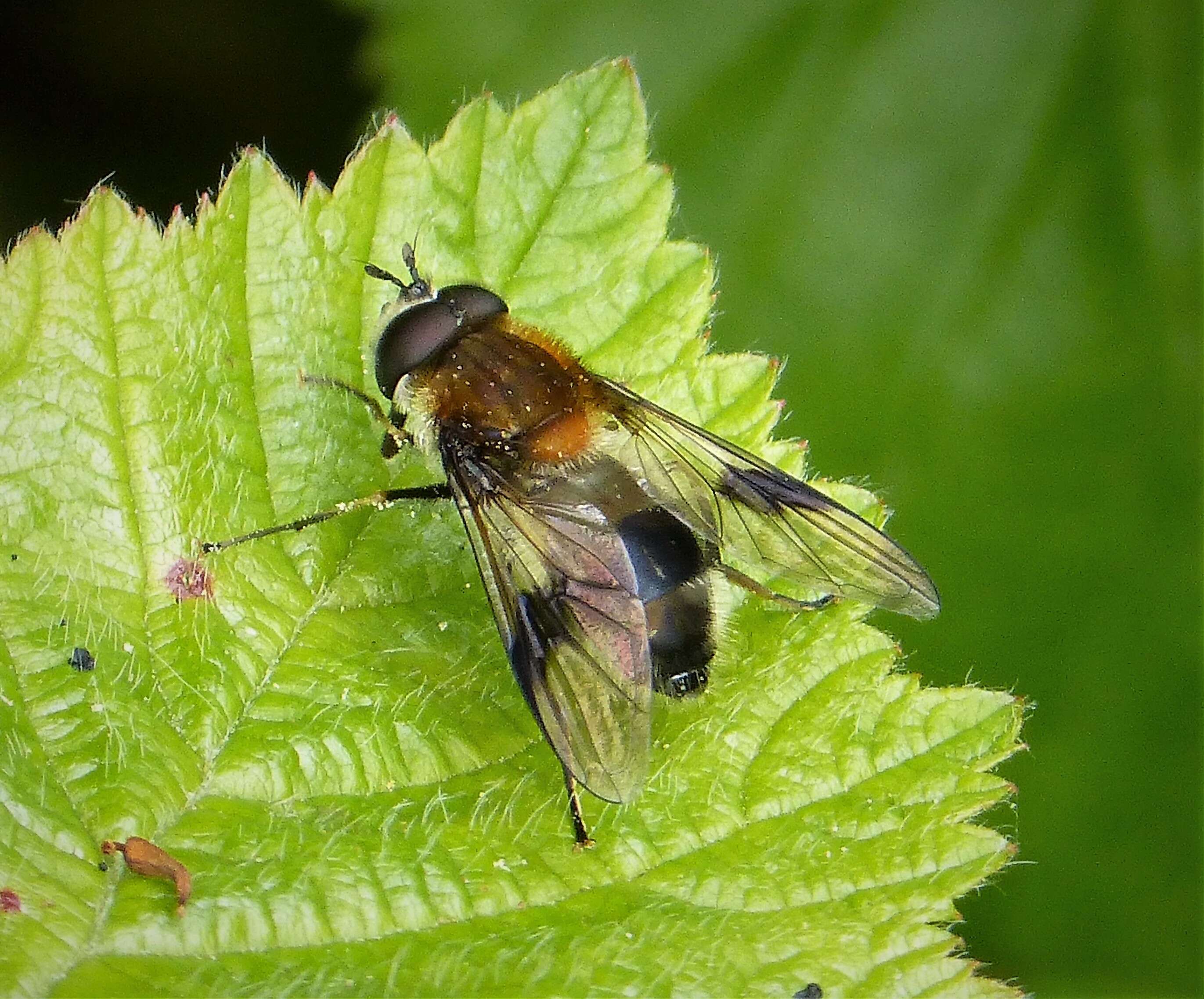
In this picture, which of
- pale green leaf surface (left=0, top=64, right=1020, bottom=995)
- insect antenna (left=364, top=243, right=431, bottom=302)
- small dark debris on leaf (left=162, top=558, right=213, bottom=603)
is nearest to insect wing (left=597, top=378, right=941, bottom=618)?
pale green leaf surface (left=0, top=64, right=1020, bottom=995)

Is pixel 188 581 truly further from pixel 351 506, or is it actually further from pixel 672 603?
pixel 672 603

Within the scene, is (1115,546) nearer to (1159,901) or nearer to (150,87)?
(1159,901)

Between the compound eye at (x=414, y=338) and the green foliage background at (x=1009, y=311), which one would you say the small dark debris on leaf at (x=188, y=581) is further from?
the green foliage background at (x=1009, y=311)

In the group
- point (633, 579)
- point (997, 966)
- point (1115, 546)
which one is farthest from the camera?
point (1115, 546)

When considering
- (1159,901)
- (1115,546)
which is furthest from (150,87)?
(1159,901)

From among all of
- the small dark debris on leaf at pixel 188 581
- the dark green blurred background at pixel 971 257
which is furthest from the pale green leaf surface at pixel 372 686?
the dark green blurred background at pixel 971 257

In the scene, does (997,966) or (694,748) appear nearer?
(694,748)
